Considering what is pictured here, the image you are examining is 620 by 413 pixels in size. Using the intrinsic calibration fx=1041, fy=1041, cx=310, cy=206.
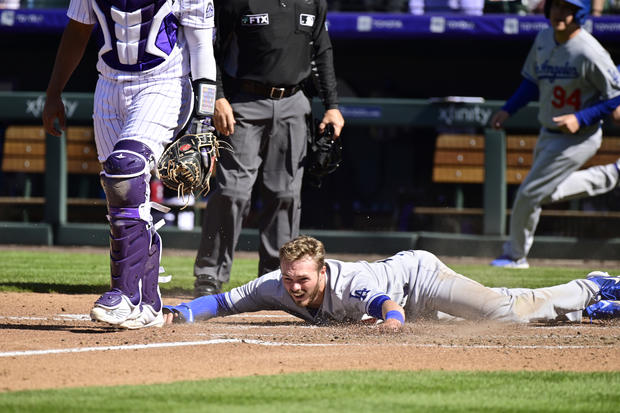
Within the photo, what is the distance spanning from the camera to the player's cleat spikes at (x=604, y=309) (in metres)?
5.73

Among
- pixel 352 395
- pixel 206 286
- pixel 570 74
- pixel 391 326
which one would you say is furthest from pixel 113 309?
pixel 570 74

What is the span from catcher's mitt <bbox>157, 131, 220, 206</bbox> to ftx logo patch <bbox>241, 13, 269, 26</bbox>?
5.72 feet

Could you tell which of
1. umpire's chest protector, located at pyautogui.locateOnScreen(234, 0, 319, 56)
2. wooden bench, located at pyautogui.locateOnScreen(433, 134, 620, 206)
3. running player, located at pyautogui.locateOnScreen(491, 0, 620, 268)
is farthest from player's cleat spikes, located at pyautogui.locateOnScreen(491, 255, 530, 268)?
umpire's chest protector, located at pyautogui.locateOnScreen(234, 0, 319, 56)

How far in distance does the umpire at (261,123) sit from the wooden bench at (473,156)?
4965 millimetres

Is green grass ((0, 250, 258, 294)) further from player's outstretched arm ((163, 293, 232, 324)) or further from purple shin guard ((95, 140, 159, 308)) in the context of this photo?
purple shin guard ((95, 140, 159, 308))

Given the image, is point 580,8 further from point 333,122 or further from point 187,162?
point 187,162

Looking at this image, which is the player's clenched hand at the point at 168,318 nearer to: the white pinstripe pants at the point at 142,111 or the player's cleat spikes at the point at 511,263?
the white pinstripe pants at the point at 142,111

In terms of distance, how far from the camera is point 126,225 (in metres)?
4.86

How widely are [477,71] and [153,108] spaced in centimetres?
1086

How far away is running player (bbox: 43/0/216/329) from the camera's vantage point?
15.9 feet

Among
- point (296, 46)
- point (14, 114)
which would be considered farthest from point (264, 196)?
point (14, 114)

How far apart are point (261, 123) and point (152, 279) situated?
2009mm

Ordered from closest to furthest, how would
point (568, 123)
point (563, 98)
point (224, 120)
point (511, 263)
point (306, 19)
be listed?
point (224, 120) < point (306, 19) < point (568, 123) < point (563, 98) < point (511, 263)

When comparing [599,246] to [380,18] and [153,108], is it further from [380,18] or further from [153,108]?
[153,108]
